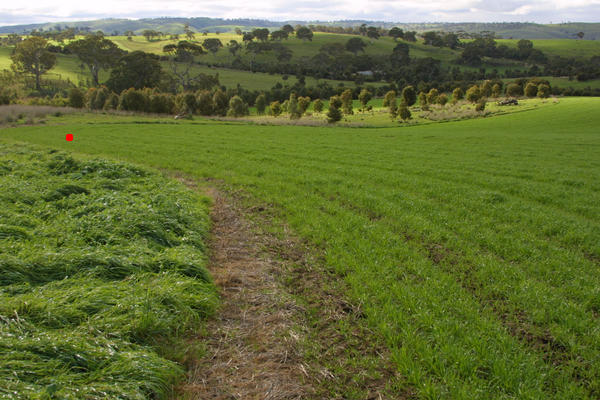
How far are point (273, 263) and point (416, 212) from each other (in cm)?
506

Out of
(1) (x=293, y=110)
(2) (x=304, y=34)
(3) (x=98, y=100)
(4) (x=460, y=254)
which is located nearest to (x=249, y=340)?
(4) (x=460, y=254)

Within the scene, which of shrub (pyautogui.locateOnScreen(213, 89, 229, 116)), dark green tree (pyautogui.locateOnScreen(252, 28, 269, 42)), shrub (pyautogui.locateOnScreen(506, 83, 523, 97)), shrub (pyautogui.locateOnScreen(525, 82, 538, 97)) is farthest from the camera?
dark green tree (pyautogui.locateOnScreen(252, 28, 269, 42))

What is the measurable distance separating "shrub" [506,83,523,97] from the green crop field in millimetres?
77833

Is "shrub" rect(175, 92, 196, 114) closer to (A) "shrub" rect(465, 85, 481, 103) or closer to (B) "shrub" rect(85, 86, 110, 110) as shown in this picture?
(B) "shrub" rect(85, 86, 110, 110)

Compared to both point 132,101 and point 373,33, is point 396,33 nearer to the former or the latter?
point 373,33

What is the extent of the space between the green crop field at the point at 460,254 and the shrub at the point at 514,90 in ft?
255

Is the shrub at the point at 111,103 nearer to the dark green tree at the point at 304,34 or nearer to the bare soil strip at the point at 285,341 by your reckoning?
the bare soil strip at the point at 285,341

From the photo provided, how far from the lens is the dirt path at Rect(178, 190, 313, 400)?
3943 millimetres

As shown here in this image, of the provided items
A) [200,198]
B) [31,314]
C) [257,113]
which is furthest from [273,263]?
[257,113]

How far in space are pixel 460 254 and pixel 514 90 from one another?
95.0 meters

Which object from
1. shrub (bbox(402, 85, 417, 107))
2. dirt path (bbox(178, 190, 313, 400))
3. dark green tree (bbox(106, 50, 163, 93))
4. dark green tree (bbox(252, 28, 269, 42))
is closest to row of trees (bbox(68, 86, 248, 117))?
dark green tree (bbox(106, 50, 163, 93))

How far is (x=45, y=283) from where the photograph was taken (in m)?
4.96

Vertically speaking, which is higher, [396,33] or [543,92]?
[396,33]

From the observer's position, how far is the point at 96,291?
4.72m
